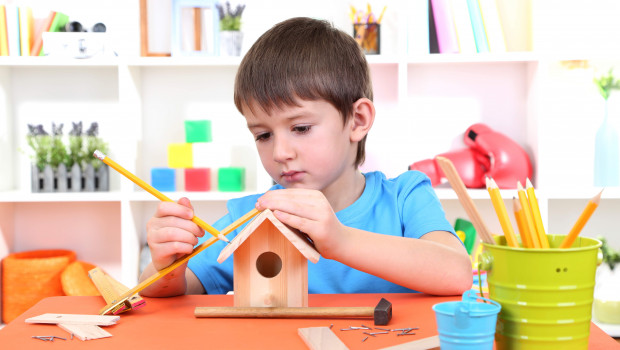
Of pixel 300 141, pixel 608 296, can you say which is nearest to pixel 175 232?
pixel 300 141

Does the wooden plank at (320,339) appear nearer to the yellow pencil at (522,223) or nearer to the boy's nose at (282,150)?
the yellow pencil at (522,223)

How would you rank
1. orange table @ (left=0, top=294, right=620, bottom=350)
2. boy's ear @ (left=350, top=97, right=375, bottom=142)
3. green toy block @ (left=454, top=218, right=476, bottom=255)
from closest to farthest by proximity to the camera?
orange table @ (left=0, top=294, right=620, bottom=350) < boy's ear @ (left=350, top=97, right=375, bottom=142) < green toy block @ (left=454, top=218, right=476, bottom=255)

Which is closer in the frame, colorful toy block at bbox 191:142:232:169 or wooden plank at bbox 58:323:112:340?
wooden plank at bbox 58:323:112:340

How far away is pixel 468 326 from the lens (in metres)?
0.53

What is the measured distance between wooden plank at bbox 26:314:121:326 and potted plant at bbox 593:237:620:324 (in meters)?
2.04

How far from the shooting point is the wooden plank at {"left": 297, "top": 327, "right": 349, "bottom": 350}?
23.9 inches

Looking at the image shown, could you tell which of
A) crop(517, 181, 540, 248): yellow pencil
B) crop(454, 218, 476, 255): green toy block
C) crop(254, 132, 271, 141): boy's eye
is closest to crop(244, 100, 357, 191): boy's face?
crop(254, 132, 271, 141): boy's eye

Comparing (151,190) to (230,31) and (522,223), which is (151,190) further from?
(230,31)

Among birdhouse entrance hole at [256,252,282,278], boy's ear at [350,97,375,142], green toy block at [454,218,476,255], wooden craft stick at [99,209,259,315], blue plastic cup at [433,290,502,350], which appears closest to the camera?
blue plastic cup at [433,290,502,350]

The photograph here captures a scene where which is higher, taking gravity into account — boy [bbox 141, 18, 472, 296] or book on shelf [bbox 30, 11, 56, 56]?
book on shelf [bbox 30, 11, 56, 56]

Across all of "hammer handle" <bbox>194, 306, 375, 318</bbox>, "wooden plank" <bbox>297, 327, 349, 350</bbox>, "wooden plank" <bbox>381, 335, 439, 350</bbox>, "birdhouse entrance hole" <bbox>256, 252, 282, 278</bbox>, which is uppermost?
"birdhouse entrance hole" <bbox>256, 252, 282, 278</bbox>

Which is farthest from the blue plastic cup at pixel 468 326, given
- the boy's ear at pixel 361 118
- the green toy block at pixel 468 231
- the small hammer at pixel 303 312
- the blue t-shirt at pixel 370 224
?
the green toy block at pixel 468 231

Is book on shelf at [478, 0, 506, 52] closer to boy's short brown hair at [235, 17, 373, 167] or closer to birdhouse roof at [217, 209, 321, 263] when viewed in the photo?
boy's short brown hair at [235, 17, 373, 167]

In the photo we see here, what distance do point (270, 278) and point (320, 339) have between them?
0.18m
